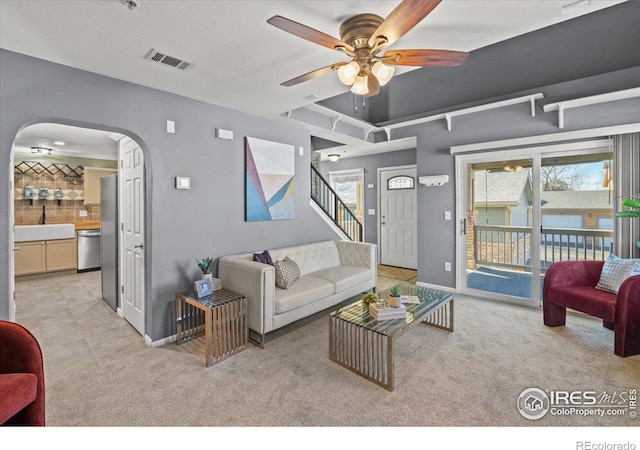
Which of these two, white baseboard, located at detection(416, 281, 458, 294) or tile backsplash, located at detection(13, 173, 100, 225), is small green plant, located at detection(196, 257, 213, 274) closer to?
white baseboard, located at detection(416, 281, 458, 294)

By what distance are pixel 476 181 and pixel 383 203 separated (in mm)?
2448

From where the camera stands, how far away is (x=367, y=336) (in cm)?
229

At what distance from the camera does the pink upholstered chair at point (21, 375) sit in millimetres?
1430

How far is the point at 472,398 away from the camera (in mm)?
2023

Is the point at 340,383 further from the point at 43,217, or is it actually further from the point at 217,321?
the point at 43,217

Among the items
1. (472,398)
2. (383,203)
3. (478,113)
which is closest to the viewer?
(472,398)

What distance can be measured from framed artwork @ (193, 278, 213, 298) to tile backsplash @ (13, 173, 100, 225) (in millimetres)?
5534

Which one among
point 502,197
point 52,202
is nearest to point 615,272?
point 502,197

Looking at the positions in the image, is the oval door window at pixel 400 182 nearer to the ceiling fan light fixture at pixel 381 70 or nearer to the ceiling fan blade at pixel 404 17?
the ceiling fan light fixture at pixel 381 70

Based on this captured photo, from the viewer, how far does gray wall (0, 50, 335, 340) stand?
218 centimetres

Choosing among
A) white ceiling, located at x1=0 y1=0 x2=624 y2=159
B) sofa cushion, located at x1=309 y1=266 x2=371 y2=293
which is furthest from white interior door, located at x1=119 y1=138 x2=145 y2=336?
sofa cushion, located at x1=309 y1=266 x2=371 y2=293
